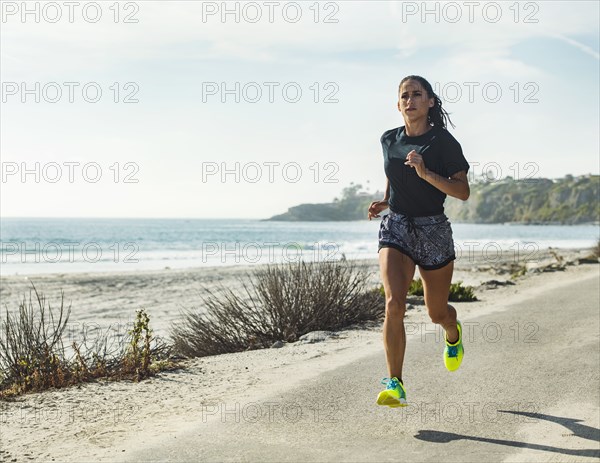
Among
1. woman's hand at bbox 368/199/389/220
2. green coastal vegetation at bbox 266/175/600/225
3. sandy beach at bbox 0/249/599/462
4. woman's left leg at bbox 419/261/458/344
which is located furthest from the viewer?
green coastal vegetation at bbox 266/175/600/225

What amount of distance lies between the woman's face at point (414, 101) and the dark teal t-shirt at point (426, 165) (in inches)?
5.9

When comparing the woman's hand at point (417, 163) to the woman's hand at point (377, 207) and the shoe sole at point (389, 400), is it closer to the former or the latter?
the woman's hand at point (377, 207)

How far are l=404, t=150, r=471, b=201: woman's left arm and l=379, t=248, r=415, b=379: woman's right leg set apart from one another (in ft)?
1.99

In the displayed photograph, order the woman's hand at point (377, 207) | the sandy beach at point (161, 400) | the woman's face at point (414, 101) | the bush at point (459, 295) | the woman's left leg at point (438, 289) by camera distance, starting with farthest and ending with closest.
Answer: the bush at point (459, 295) → the woman's hand at point (377, 207) → the sandy beach at point (161, 400) → the woman's left leg at point (438, 289) → the woman's face at point (414, 101)

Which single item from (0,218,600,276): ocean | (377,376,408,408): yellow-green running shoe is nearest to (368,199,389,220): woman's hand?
(377,376,408,408): yellow-green running shoe

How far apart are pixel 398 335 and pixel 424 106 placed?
5.48 feet

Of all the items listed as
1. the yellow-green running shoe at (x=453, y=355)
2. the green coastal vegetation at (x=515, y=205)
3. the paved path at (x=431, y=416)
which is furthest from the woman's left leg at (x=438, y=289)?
the green coastal vegetation at (x=515, y=205)

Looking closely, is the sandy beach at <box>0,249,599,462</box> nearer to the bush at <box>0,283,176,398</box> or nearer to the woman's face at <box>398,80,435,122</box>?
the bush at <box>0,283,176,398</box>

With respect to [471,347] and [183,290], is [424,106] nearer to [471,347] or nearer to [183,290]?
[471,347]

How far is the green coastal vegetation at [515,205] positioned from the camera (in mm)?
159800

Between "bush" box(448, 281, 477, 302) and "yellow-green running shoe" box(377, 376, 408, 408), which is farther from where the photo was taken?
"bush" box(448, 281, 477, 302)

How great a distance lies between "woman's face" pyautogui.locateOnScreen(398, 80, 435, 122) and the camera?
5496 mm

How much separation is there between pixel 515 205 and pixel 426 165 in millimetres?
173252

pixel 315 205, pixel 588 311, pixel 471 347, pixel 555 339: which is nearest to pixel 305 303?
pixel 471 347
